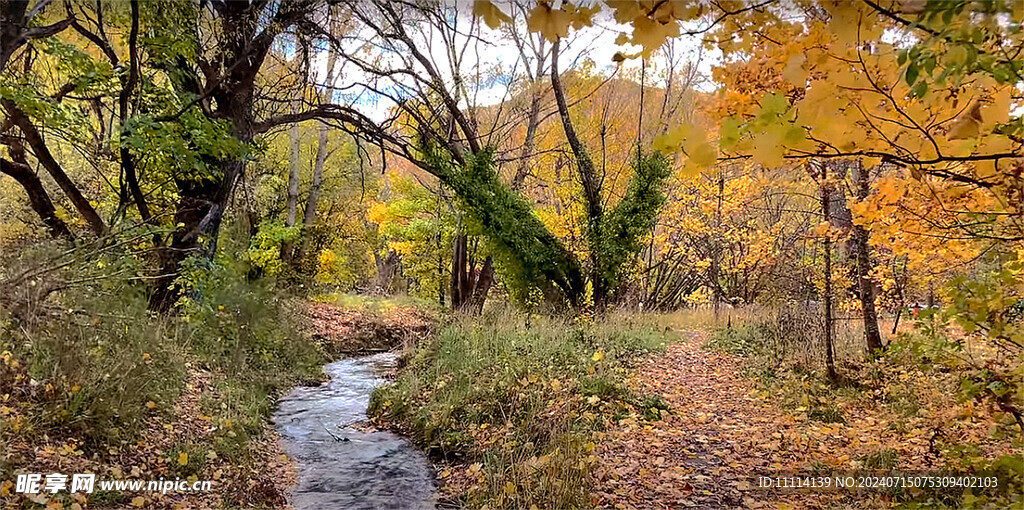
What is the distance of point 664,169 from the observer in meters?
6.56

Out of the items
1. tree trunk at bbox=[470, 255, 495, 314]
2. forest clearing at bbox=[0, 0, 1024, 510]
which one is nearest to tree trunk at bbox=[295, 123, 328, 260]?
forest clearing at bbox=[0, 0, 1024, 510]

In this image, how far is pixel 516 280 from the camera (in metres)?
6.93

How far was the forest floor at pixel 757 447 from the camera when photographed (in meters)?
2.00

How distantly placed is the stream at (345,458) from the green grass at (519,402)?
0.22 meters

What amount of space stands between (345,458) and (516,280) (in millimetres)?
4033

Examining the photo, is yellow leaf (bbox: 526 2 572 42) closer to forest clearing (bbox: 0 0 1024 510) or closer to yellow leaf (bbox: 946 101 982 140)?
forest clearing (bbox: 0 0 1024 510)

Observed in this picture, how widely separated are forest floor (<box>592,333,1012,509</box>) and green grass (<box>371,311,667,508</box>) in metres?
0.17

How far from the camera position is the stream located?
2.58m

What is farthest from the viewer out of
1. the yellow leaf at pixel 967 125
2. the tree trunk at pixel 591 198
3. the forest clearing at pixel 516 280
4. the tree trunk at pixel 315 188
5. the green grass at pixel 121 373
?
the tree trunk at pixel 315 188

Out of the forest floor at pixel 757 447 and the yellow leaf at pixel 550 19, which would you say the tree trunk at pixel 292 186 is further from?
the yellow leaf at pixel 550 19

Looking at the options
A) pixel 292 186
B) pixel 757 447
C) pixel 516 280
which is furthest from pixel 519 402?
pixel 292 186

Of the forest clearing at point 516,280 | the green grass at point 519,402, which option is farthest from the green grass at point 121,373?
the green grass at point 519,402

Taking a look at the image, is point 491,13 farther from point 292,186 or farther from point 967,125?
point 292,186

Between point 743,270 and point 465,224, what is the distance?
15.9 feet
